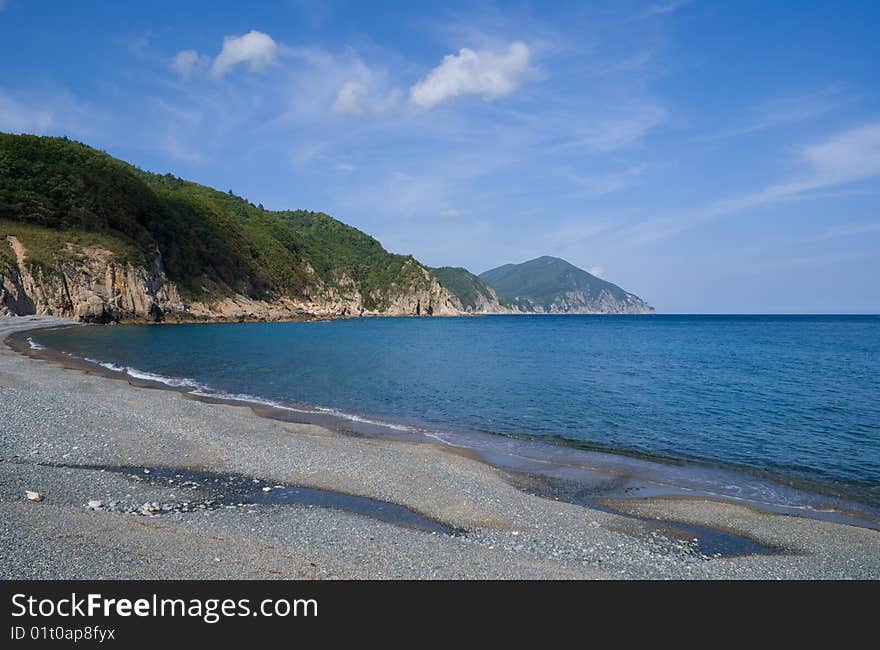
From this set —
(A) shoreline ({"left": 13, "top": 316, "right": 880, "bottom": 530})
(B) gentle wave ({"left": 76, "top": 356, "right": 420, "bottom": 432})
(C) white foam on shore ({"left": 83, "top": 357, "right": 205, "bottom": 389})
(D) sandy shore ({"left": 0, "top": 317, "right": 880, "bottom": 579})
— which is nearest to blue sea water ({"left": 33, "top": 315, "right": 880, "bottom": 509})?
(B) gentle wave ({"left": 76, "top": 356, "right": 420, "bottom": 432})

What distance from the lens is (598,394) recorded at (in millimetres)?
29094

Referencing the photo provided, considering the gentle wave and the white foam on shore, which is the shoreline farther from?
the white foam on shore

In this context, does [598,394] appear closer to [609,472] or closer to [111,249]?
[609,472]

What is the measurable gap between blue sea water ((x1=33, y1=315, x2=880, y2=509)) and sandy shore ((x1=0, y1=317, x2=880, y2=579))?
17.6 ft

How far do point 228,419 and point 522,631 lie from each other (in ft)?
53.5

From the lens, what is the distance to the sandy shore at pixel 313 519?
24.3 ft

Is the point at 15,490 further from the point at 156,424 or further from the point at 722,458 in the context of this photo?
the point at 722,458

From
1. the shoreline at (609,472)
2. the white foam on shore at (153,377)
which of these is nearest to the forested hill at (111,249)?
the white foam on shore at (153,377)

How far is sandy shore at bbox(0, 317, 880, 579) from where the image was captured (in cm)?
741

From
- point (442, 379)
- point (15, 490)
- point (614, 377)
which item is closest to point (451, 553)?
point (15, 490)

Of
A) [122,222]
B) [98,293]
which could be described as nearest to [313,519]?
[98,293]

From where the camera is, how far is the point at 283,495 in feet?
38.2

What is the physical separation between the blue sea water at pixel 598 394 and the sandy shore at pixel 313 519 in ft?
17.6

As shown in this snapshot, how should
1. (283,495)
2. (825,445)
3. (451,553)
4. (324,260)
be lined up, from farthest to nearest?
(324,260), (825,445), (283,495), (451,553)
